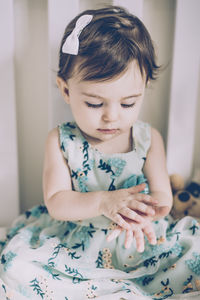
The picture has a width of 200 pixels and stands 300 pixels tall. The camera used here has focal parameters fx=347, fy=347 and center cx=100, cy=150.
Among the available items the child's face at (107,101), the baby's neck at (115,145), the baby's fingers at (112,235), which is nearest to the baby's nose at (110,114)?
the child's face at (107,101)

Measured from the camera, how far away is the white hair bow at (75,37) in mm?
748

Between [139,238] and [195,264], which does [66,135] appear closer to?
[139,238]

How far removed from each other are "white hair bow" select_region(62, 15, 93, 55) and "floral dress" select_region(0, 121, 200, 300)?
25 cm

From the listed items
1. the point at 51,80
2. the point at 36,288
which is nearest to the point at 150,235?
the point at 36,288

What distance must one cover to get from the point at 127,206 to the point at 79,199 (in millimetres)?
141

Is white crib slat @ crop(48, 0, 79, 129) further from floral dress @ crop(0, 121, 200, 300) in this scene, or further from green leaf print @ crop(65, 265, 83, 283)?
green leaf print @ crop(65, 265, 83, 283)

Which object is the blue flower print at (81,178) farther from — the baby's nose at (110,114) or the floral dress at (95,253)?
the baby's nose at (110,114)

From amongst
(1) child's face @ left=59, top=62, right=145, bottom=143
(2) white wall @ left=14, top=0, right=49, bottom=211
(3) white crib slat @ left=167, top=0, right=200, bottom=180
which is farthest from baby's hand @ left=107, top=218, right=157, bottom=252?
(2) white wall @ left=14, top=0, right=49, bottom=211

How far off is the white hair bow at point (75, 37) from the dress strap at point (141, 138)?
31 centimetres

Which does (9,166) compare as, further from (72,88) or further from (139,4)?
(139,4)

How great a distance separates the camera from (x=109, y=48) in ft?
2.46

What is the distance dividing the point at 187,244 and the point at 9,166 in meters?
0.54

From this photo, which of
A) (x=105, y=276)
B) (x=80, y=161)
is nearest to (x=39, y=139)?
(x=80, y=161)

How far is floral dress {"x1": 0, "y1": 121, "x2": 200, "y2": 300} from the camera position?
0.78 m
